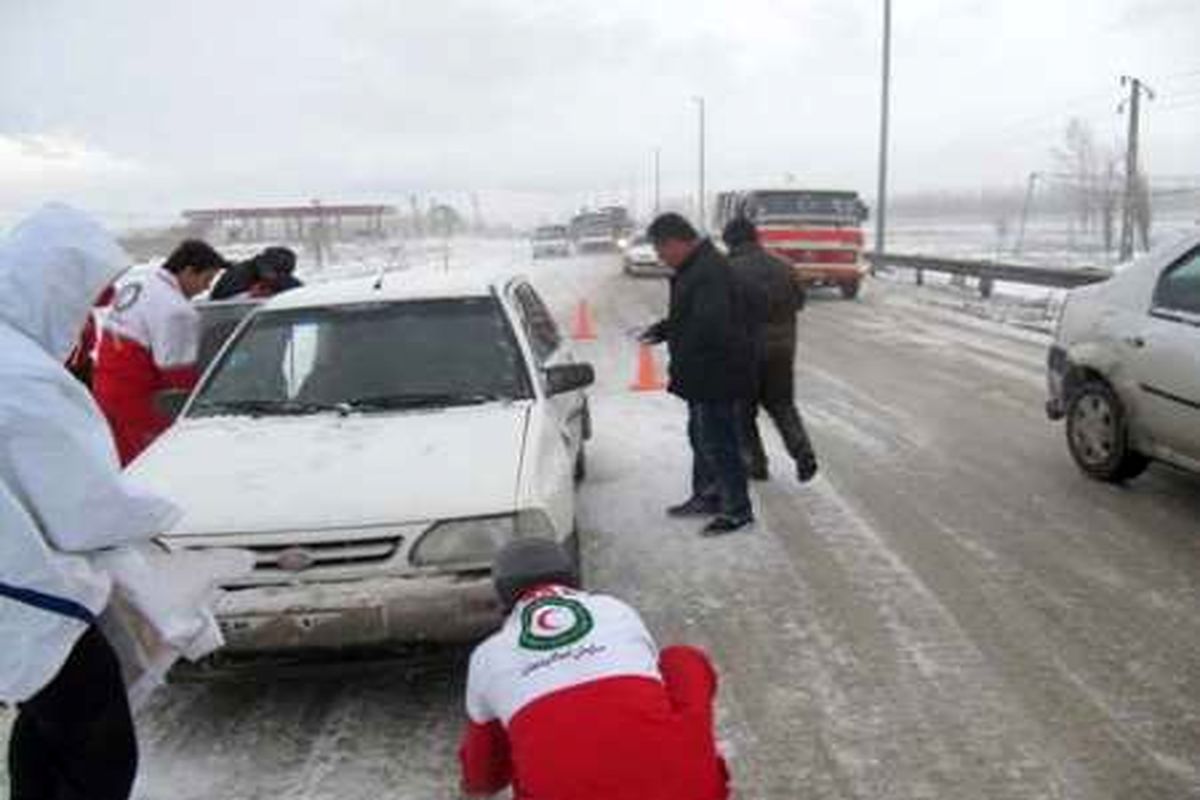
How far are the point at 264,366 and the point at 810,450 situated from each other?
3592mm

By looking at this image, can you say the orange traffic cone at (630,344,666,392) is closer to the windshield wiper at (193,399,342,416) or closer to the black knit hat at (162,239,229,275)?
the black knit hat at (162,239,229,275)

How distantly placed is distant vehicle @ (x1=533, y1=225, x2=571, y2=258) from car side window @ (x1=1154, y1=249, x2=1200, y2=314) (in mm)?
48751

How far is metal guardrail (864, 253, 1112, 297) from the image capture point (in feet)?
65.9

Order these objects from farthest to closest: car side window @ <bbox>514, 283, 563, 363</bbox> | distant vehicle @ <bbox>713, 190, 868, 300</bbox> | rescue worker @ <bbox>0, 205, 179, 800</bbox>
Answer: distant vehicle @ <bbox>713, 190, 868, 300</bbox>
car side window @ <bbox>514, 283, 563, 363</bbox>
rescue worker @ <bbox>0, 205, 179, 800</bbox>

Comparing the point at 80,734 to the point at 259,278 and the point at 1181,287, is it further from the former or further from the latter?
the point at 1181,287

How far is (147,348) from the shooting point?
268 inches

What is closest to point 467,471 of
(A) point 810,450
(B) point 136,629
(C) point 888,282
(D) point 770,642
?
(D) point 770,642

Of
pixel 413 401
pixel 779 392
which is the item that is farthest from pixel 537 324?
pixel 779 392

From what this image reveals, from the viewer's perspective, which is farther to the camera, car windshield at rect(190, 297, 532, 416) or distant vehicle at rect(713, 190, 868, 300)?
distant vehicle at rect(713, 190, 868, 300)

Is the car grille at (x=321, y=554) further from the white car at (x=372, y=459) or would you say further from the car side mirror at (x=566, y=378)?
the car side mirror at (x=566, y=378)

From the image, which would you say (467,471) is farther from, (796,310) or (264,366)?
(796,310)

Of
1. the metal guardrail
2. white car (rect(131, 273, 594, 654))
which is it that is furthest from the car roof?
the metal guardrail

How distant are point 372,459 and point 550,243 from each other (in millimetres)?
51915

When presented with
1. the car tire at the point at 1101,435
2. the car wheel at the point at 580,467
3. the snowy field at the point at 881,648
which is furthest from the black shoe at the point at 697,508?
the car tire at the point at 1101,435
